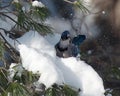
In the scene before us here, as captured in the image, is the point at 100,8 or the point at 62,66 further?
the point at 100,8

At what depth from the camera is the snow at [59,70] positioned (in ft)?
2.75

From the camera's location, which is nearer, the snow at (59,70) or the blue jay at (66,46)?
the snow at (59,70)

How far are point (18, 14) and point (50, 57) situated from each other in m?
0.23

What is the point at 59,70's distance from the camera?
86 cm

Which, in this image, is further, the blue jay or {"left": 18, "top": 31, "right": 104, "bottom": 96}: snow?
the blue jay

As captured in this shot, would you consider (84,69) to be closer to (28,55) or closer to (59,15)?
(28,55)

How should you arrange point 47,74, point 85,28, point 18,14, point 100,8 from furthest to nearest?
point 100,8 → point 85,28 → point 18,14 → point 47,74

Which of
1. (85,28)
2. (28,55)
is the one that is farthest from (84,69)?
(85,28)

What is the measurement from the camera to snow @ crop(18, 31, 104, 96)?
33.0 inches

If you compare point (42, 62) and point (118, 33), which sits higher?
point (42, 62)

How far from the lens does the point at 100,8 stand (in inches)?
148

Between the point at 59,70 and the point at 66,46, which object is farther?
the point at 66,46

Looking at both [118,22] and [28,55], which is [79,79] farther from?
[118,22]

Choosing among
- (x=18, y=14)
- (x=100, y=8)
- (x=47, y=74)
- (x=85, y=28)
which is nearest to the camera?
(x=47, y=74)
